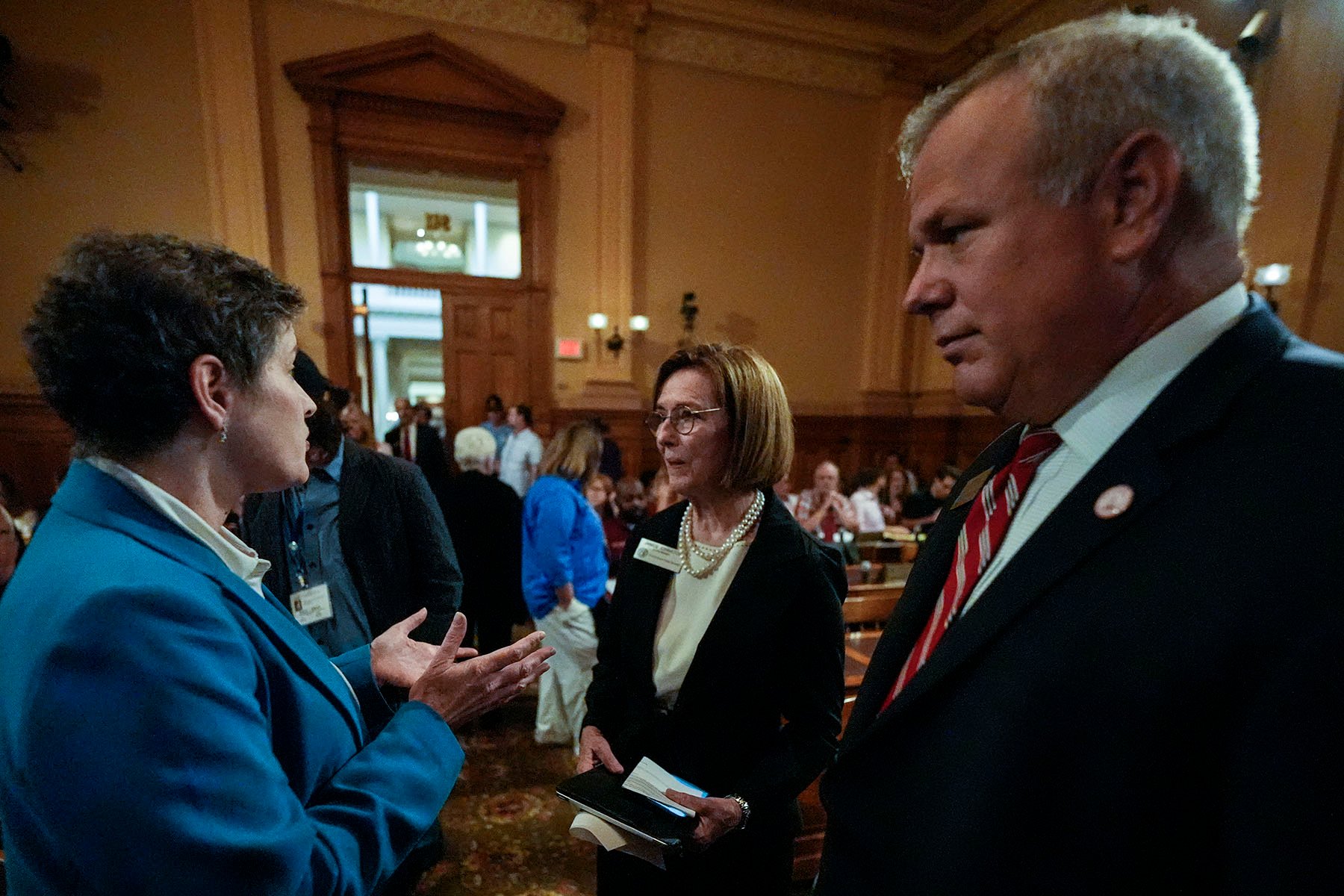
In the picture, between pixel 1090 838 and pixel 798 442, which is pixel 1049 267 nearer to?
pixel 1090 838

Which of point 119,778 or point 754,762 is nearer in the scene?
point 119,778

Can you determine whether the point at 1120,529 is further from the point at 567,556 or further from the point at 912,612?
the point at 567,556

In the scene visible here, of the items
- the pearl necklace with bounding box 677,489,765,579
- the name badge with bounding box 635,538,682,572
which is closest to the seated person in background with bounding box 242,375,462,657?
the name badge with bounding box 635,538,682,572

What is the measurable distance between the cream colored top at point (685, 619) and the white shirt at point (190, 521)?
2.81 ft

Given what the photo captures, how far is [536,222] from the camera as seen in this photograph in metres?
7.08

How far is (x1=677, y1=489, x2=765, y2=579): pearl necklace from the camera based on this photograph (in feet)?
4.67

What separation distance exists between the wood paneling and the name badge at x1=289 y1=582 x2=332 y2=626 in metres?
6.37

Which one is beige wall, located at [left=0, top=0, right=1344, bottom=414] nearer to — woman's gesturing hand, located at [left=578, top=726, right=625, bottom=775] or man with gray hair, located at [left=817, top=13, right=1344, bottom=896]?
woman's gesturing hand, located at [left=578, top=726, right=625, bottom=775]

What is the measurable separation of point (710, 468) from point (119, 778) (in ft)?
3.68

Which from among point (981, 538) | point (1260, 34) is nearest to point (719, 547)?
point (981, 538)

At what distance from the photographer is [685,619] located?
1.43m

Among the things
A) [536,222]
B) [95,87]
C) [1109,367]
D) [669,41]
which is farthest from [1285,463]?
[95,87]

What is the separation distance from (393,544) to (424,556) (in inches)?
4.3

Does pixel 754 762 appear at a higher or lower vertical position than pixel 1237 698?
lower
